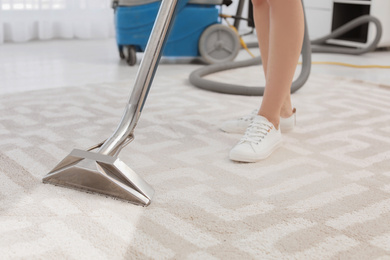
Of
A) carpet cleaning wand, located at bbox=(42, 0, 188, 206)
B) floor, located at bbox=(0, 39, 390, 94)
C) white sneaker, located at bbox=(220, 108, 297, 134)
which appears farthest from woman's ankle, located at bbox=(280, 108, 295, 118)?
floor, located at bbox=(0, 39, 390, 94)

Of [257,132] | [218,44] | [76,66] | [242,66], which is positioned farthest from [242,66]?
[257,132]

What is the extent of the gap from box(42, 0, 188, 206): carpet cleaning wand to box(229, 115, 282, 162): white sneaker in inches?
10.2

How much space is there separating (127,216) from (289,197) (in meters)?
0.29

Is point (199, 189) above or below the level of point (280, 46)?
below

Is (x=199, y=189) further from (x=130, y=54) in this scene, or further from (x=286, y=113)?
(x=130, y=54)

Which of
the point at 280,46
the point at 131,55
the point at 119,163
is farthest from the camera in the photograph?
the point at 131,55

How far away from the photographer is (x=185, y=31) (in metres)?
2.31

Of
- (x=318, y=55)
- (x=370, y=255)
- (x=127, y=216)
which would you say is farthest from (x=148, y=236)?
(x=318, y=55)

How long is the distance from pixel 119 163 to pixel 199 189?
6.4 inches

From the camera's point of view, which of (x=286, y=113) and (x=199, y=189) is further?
(x=286, y=113)

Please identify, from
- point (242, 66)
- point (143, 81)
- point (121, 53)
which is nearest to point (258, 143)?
point (143, 81)

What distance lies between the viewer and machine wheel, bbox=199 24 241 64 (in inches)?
91.7

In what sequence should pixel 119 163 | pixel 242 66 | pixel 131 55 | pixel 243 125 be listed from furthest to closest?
pixel 131 55 < pixel 242 66 < pixel 243 125 < pixel 119 163

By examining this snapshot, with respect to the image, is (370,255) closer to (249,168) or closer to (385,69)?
(249,168)
